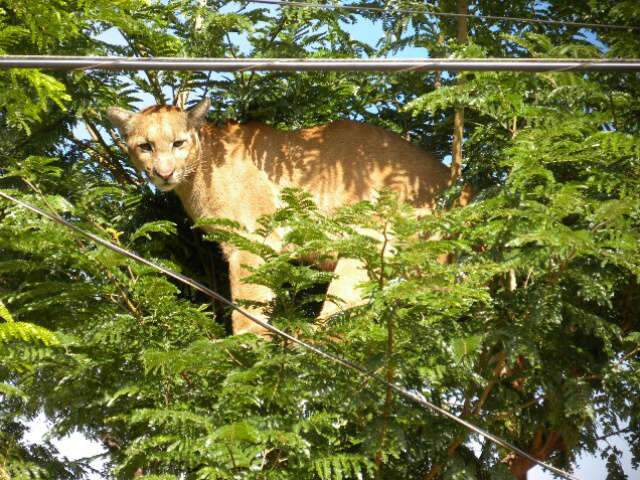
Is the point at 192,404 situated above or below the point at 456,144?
below

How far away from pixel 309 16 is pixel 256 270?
10.4 ft

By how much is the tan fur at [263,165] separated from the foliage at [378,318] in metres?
0.60

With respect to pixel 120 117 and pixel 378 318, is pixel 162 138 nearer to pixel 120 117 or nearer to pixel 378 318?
pixel 120 117

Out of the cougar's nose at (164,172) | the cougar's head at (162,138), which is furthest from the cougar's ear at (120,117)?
the cougar's nose at (164,172)

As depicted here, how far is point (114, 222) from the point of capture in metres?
8.34

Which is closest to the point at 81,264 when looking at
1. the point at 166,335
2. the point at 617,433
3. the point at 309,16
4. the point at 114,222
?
the point at 166,335

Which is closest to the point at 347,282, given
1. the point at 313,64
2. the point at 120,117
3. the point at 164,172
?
the point at 164,172

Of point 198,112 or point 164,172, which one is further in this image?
point 198,112

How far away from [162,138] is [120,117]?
37 cm

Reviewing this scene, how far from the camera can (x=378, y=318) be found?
229 inches

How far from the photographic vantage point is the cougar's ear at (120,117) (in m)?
8.39

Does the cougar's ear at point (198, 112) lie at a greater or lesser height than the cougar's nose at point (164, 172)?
greater

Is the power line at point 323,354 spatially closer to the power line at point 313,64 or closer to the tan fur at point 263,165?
the power line at point 313,64

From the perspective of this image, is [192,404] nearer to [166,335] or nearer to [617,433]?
[166,335]
